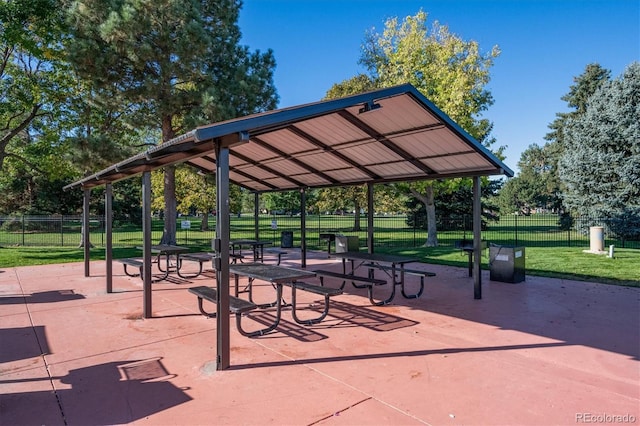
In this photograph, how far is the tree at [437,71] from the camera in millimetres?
16141

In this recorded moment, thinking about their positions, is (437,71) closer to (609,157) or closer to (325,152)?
(609,157)

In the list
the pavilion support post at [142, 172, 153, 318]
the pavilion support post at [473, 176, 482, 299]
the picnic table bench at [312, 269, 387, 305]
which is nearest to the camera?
the pavilion support post at [142, 172, 153, 318]

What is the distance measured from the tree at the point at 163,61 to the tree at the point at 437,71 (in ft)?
21.9

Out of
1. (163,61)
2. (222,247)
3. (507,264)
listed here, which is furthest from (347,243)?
(222,247)

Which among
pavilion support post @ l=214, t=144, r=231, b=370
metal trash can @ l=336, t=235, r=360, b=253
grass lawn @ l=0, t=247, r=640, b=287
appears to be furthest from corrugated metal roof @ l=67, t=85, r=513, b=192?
metal trash can @ l=336, t=235, r=360, b=253

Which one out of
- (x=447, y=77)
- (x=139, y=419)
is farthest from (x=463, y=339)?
(x=447, y=77)

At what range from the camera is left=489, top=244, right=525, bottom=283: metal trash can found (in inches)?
344

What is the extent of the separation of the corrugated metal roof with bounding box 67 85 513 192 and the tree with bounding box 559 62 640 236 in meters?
15.8

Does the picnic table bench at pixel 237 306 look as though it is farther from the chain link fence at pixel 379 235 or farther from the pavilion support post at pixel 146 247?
the chain link fence at pixel 379 235

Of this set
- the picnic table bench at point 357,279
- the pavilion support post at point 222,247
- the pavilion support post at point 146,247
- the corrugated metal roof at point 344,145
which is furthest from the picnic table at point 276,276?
the corrugated metal roof at point 344,145

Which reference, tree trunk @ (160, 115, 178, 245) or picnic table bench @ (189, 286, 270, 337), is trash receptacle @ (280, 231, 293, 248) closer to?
tree trunk @ (160, 115, 178, 245)

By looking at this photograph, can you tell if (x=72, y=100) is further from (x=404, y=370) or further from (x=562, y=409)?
(x=562, y=409)

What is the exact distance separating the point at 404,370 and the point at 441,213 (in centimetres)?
2609

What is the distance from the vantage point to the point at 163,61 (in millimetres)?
13867
